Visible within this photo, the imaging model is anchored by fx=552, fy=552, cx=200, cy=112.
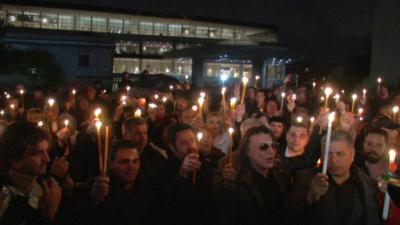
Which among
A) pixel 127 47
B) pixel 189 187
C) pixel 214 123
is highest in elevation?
pixel 127 47

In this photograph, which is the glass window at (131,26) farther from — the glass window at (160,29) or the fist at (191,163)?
the fist at (191,163)

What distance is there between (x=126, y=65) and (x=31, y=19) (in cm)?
912

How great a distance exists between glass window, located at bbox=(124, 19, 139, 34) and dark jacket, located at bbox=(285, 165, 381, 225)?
161ft

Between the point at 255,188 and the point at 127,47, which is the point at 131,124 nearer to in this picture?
the point at 255,188

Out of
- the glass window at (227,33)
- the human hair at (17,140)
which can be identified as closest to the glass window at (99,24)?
the glass window at (227,33)

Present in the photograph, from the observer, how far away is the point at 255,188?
4.25m

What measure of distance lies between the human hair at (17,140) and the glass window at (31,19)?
1783 inches

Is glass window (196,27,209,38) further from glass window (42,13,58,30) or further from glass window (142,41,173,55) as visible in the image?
glass window (42,13,58,30)

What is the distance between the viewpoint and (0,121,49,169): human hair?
340 cm

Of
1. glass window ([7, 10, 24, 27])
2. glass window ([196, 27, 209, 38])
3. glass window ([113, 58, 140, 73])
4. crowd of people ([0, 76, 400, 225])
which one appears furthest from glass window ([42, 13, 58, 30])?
crowd of people ([0, 76, 400, 225])

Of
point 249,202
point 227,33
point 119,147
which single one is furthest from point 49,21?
point 249,202

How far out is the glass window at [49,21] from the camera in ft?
158

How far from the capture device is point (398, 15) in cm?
2405

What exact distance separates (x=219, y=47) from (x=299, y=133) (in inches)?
965
